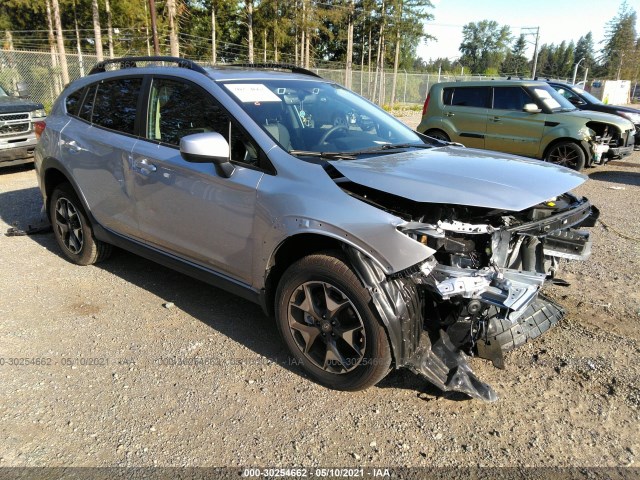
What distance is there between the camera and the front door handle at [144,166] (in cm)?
367

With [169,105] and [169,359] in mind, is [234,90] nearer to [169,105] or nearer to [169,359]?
[169,105]

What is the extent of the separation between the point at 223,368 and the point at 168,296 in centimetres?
132

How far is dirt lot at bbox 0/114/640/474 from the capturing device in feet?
8.09

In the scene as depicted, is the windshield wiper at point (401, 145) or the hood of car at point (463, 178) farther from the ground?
the windshield wiper at point (401, 145)

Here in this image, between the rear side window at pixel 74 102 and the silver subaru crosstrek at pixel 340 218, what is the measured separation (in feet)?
2.66

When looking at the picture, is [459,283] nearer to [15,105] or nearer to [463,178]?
[463,178]

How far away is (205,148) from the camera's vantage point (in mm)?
2887

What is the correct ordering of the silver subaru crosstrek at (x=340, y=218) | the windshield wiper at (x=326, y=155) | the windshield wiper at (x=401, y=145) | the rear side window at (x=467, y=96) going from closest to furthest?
the silver subaru crosstrek at (x=340, y=218)
the windshield wiper at (x=326, y=155)
the windshield wiper at (x=401, y=145)
the rear side window at (x=467, y=96)

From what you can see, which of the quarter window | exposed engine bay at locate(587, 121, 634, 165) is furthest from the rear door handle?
exposed engine bay at locate(587, 121, 634, 165)

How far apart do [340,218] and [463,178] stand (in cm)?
72

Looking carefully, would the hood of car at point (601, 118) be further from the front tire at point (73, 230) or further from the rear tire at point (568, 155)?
the front tire at point (73, 230)

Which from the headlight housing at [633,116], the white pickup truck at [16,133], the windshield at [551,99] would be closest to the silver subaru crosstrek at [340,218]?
the white pickup truck at [16,133]

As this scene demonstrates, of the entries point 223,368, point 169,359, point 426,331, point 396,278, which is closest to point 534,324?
point 426,331

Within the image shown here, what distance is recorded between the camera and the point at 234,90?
3359 mm
